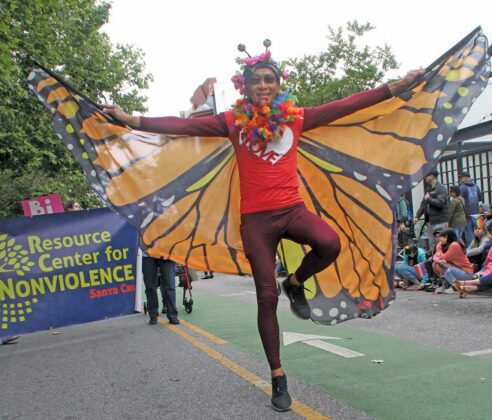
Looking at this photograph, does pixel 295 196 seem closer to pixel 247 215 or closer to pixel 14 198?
pixel 247 215

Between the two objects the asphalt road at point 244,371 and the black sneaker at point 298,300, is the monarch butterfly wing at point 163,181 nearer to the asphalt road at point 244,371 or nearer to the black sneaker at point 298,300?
the black sneaker at point 298,300

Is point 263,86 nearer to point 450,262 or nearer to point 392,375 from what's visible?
point 392,375

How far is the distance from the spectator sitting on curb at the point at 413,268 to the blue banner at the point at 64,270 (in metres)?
5.74

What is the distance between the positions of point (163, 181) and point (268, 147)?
44.5 inches

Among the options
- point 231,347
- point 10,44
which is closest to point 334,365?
point 231,347

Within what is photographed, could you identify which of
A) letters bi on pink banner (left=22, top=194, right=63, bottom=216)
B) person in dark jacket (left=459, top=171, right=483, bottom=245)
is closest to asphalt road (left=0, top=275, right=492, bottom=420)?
letters bi on pink banner (left=22, top=194, right=63, bottom=216)

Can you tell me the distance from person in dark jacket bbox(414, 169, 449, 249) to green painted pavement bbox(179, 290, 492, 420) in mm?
5296

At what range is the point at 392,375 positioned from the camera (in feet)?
15.3

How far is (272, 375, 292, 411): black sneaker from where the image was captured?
3898 millimetres

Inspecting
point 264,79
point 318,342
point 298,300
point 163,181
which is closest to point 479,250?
point 318,342

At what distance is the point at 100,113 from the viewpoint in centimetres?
484

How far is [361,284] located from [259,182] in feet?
4.27

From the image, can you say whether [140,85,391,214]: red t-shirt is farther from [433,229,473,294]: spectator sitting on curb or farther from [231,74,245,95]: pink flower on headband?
[433,229,473,294]: spectator sitting on curb

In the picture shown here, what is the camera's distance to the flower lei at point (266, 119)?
4.22 meters
